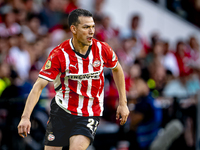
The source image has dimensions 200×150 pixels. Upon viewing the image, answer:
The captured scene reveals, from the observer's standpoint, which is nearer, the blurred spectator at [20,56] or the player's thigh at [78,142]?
the player's thigh at [78,142]

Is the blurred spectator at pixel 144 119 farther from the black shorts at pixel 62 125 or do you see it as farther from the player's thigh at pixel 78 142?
the player's thigh at pixel 78 142

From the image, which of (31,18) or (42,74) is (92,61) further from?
(31,18)

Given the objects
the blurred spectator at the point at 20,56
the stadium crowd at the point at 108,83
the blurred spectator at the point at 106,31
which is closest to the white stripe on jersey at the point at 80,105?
the stadium crowd at the point at 108,83

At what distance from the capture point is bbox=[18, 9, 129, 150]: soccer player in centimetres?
397

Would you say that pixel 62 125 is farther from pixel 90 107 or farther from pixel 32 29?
pixel 32 29

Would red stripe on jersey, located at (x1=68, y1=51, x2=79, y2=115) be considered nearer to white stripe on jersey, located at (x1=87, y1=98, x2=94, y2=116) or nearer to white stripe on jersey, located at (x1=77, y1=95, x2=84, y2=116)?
white stripe on jersey, located at (x1=77, y1=95, x2=84, y2=116)

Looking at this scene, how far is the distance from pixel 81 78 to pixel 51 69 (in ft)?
1.41

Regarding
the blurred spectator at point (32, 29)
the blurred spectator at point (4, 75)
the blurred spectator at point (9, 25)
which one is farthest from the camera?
the blurred spectator at point (32, 29)

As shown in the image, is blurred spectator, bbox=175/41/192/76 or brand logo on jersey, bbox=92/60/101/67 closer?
brand logo on jersey, bbox=92/60/101/67

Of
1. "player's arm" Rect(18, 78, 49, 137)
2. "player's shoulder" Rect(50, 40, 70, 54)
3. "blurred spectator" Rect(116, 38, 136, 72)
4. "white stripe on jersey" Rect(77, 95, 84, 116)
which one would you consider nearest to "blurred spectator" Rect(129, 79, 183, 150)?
"blurred spectator" Rect(116, 38, 136, 72)

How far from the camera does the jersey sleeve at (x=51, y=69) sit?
386 centimetres

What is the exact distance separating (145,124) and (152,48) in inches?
120

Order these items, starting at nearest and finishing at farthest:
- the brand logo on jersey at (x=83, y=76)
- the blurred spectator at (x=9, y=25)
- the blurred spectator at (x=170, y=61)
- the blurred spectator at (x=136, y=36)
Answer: the brand logo on jersey at (x=83, y=76) < the blurred spectator at (x=9, y=25) < the blurred spectator at (x=136, y=36) < the blurred spectator at (x=170, y=61)

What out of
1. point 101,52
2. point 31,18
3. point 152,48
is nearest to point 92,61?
point 101,52
